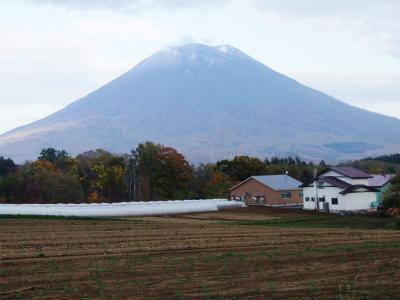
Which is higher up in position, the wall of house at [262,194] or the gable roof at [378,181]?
the gable roof at [378,181]

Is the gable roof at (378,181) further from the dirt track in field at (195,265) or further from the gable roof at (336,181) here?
the dirt track in field at (195,265)

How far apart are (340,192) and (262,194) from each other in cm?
1272

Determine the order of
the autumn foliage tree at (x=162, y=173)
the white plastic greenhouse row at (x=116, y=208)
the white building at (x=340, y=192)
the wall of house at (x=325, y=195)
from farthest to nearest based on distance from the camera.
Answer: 1. the autumn foliage tree at (x=162, y=173)
2. the wall of house at (x=325, y=195)
3. the white building at (x=340, y=192)
4. the white plastic greenhouse row at (x=116, y=208)

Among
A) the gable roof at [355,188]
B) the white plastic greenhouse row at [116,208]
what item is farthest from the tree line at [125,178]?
the white plastic greenhouse row at [116,208]

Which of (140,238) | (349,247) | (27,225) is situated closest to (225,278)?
(349,247)

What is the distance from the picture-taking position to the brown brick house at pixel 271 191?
82188 millimetres

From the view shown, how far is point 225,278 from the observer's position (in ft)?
65.1

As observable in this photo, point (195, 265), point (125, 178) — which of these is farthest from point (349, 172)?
point (195, 265)

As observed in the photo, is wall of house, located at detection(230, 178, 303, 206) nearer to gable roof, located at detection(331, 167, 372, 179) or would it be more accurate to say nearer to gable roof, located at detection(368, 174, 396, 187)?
gable roof, located at detection(331, 167, 372, 179)

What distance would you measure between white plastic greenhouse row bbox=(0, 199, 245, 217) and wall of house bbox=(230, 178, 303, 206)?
8.17 m

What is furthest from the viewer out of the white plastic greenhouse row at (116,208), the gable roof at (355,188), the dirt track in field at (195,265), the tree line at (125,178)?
the tree line at (125,178)

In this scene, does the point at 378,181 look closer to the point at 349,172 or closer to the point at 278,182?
the point at 349,172

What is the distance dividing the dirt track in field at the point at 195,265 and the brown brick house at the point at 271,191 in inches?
1740

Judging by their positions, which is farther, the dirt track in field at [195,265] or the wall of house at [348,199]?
the wall of house at [348,199]
